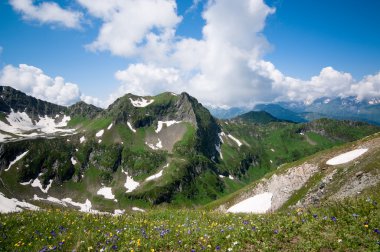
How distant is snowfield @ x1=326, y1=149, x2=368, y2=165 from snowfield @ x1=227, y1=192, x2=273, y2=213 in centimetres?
1604

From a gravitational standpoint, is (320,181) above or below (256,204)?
above

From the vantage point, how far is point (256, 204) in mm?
66438

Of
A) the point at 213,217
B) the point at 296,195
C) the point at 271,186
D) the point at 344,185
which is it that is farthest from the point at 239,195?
the point at 213,217

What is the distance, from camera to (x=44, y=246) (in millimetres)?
11195

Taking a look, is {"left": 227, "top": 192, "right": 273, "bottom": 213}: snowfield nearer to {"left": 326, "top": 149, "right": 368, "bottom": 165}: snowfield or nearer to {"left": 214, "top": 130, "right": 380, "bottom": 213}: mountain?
{"left": 214, "top": 130, "right": 380, "bottom": 213}: mountain

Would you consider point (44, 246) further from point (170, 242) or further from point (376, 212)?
point (376, 212)

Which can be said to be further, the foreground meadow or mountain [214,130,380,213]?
mountain [214,130,380,213]

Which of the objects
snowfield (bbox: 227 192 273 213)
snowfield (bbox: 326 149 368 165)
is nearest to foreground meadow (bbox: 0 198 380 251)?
snowfield (bbox: 326 149 368 165)

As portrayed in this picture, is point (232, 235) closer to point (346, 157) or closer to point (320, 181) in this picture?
point (320, 181)

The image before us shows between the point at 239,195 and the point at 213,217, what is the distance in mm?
65340

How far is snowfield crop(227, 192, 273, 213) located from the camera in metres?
A: 63.5

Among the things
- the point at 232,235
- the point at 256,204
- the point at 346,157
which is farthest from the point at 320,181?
the point at 232,235

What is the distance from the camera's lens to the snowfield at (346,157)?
55531 mm

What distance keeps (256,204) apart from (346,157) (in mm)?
22225
